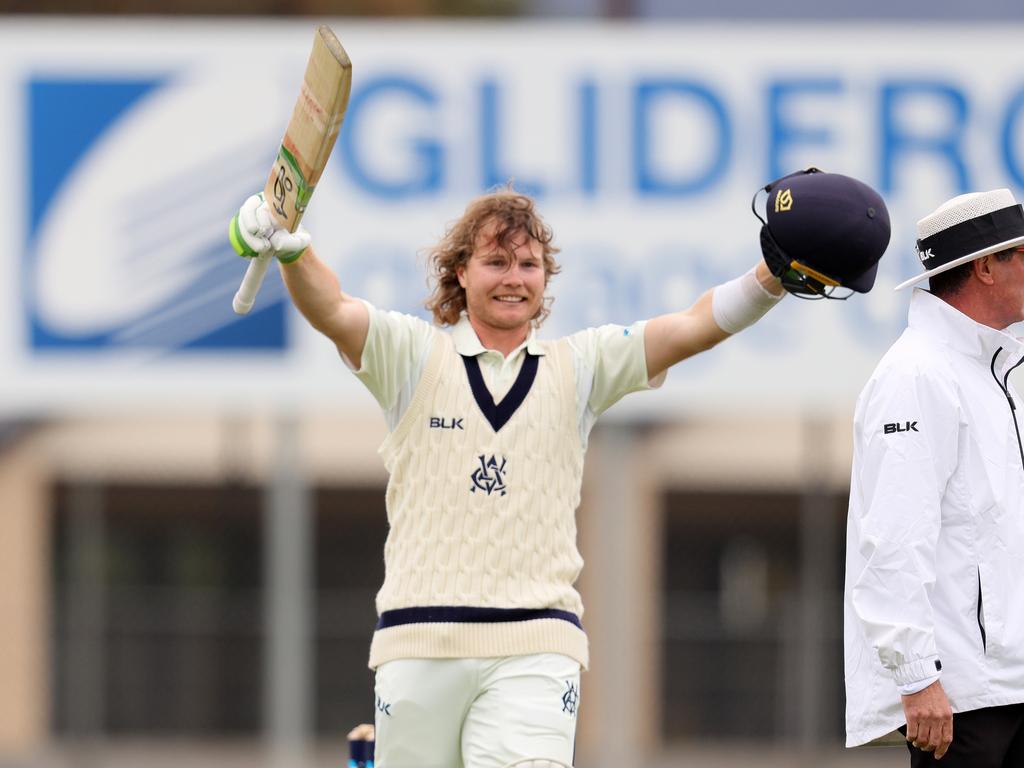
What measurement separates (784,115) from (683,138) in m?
→ 0.49

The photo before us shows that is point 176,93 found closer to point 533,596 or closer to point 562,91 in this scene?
point 562,91

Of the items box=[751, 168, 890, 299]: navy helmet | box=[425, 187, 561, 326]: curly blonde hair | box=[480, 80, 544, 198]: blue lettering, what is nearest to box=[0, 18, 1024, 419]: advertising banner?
box=[480, 80, 544, 198]: blue lettering

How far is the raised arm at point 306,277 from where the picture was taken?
13.4ft

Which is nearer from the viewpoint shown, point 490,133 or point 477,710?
point 477,710

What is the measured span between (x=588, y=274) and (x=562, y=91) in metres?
0.88

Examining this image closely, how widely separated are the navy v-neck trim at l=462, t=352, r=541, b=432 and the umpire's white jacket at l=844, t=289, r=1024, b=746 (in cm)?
80

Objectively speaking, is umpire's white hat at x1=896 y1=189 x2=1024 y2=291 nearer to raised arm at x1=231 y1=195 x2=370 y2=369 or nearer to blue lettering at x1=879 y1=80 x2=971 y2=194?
raised arm at x1=231 y1=195 x2=370 y2=369

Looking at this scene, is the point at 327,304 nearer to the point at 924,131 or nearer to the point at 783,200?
the point at 783,200

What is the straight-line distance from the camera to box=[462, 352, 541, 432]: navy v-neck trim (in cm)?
432

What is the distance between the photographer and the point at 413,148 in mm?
8609

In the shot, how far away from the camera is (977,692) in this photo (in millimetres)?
3932

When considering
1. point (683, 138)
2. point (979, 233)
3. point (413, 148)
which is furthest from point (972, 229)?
point (413, 148)

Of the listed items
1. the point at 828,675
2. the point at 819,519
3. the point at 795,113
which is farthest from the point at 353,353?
the point at 828,675

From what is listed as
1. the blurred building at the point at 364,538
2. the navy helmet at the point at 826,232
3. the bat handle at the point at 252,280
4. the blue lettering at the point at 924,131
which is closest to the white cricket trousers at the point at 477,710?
the bat handle at the point at 252,280
